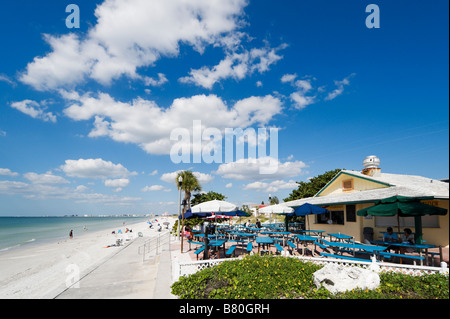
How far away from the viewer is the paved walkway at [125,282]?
742 cm

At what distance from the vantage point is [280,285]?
5984 millimetres

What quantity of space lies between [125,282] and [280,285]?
6093 millimetres

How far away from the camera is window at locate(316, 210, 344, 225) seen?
17.5 metres

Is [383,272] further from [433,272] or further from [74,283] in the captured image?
[74,283]

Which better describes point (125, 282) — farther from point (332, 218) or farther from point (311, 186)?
point (311, 186)

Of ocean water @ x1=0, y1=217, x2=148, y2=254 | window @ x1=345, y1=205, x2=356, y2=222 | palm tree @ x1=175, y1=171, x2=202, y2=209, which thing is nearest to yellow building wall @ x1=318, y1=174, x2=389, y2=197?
window @ x1=345, y1=205, x2=356, y2=222

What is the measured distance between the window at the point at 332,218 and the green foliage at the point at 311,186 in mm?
11961

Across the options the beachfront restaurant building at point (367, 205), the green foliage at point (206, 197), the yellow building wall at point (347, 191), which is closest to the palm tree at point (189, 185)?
the green foliage at point (206, 197)

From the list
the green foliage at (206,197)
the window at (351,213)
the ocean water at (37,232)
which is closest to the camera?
the window at (351,213)

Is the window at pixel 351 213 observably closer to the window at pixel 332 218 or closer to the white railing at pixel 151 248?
the window at pixel 332 218
